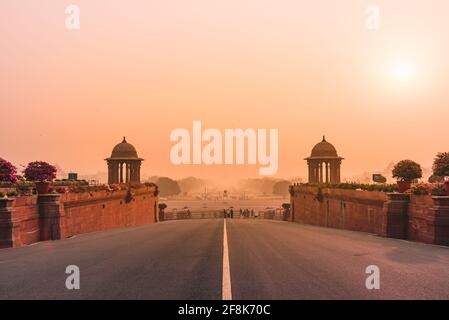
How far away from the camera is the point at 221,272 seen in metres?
10.4

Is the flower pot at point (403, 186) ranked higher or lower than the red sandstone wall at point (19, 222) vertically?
higher

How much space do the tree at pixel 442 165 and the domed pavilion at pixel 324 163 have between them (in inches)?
1416

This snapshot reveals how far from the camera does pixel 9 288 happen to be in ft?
29.8

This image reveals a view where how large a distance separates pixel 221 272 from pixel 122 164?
182ft

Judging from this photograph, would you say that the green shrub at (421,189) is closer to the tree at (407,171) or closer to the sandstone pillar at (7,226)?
the tree at (407,171)

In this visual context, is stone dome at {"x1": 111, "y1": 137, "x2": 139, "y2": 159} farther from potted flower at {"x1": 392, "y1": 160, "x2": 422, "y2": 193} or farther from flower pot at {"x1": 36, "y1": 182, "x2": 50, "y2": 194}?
potted flower at {"x1": 392, "y1": 160, "x2": 422, "y2": 193}

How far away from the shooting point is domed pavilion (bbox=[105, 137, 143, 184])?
63031 millimetres

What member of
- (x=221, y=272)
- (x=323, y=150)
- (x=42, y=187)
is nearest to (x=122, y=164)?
(x=323, y=150)

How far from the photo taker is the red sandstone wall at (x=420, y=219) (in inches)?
729

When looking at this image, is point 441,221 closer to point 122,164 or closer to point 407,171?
point 407,171

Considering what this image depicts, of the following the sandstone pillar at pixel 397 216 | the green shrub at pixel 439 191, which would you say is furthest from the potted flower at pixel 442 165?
the green shrub at pixel 439 191

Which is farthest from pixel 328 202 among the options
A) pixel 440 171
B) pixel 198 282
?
pixel 198 282

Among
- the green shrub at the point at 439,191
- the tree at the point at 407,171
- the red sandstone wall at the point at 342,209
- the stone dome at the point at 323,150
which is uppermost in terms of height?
the stone dome at the point at 323,150
